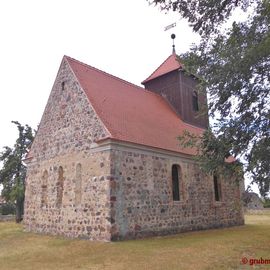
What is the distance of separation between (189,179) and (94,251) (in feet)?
24.9

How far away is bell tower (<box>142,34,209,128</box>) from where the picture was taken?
21.5 metres

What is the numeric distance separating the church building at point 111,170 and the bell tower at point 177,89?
2069 mm

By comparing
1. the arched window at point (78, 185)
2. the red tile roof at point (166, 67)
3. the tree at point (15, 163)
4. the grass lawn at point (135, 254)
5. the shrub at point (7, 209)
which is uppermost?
the red tile roof at point (166, 67)

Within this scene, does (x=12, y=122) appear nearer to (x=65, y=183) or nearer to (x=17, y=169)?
(x=17, y=169)

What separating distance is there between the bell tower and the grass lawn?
1011 cm

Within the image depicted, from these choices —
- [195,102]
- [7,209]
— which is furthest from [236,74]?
[7,209]

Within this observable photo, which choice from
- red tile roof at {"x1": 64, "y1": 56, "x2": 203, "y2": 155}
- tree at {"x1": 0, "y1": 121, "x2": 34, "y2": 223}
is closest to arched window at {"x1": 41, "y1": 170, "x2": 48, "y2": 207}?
red tile roof at {"x1": 64, "y1": 56, "x2": 203, "y2": 155}

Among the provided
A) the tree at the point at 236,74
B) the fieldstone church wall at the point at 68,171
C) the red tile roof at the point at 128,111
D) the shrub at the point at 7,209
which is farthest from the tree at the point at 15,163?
the tree at the point at 236,74

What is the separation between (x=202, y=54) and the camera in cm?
941

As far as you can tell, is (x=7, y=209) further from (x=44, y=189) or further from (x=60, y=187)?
(x=60, y=187)

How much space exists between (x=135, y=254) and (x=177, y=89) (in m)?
14.1

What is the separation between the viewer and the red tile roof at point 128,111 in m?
14.2

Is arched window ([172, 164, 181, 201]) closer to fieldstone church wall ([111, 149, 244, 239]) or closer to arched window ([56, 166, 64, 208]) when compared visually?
fieldstone church wall ([111, 149, 244, 239])

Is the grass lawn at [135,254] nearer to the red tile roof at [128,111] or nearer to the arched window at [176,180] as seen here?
the arched window at [176,180]
